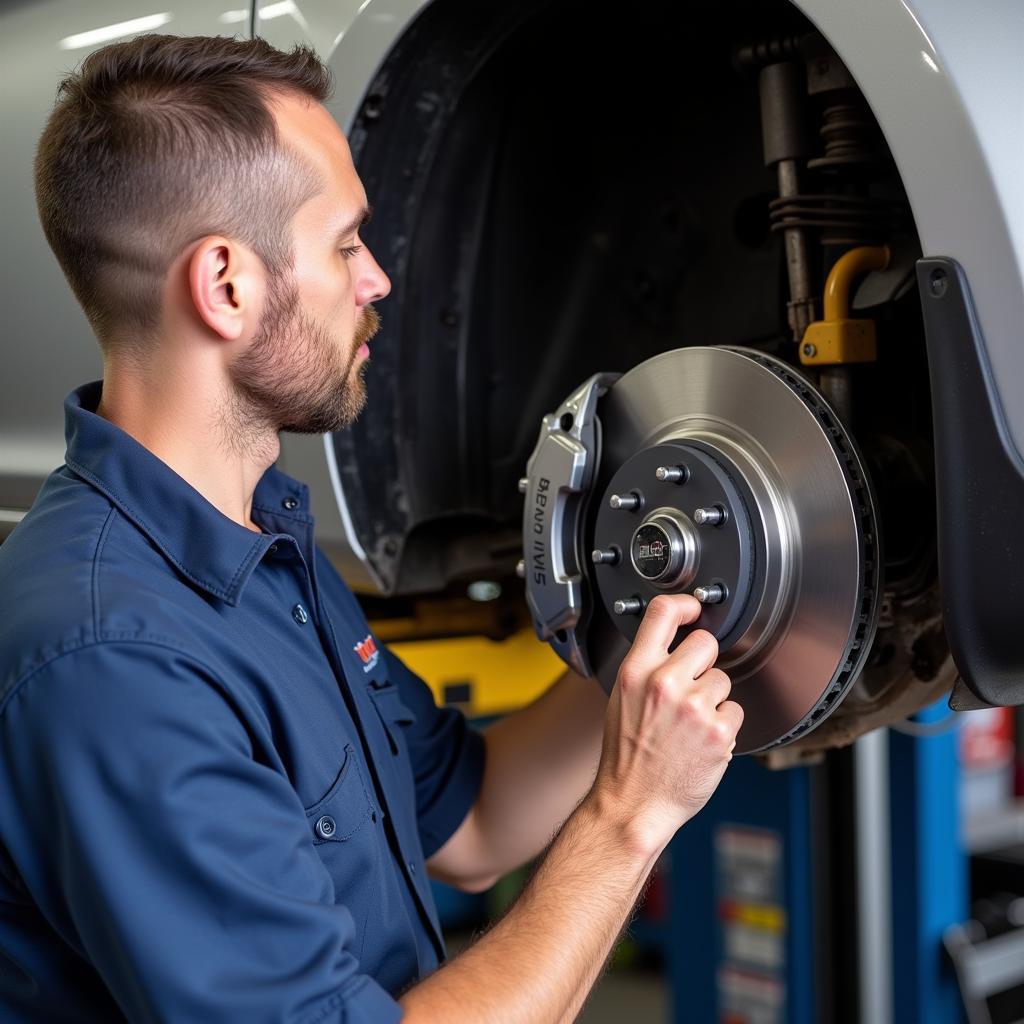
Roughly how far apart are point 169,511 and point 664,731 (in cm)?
38

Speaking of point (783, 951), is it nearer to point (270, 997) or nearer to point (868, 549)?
point (868, 549)

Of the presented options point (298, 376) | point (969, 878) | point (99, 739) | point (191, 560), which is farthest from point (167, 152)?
point (969, 878)

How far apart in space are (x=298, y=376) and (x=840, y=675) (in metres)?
0.46

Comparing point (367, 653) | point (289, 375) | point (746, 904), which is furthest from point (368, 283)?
point (746, 904)

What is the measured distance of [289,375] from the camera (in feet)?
3.21

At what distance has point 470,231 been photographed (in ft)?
4.34

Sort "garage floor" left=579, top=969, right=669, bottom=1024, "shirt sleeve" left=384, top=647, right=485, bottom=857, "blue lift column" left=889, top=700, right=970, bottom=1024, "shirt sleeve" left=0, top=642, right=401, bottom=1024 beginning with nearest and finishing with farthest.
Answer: "shirt sleeve" left=0, top=642, right=401, bottom=1024
"shirt sleeve" left=384, top=647, right=485, bottom=857
"blue lift column" left=889, top=700, right=970, bottom=1024
"garage floor" left=579, top=969, right=669, bottom=1024

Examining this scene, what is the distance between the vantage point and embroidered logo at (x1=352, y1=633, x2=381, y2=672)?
115cm

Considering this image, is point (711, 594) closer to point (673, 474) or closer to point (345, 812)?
point (673, 474)

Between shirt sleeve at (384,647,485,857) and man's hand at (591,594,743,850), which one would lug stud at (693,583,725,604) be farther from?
shirt sleeve at (384,647,485,857)

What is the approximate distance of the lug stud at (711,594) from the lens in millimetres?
891

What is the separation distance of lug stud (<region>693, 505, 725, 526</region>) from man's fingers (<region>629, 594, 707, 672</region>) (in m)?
0.06

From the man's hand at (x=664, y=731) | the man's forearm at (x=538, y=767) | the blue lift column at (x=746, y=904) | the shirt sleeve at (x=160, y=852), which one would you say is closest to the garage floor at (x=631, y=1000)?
the blue lift column at (x=746, y=904)

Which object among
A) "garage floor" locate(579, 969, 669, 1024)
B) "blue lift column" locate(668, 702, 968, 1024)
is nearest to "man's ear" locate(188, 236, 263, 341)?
"blue lift column" locate(668, 702, 968, 1024)
